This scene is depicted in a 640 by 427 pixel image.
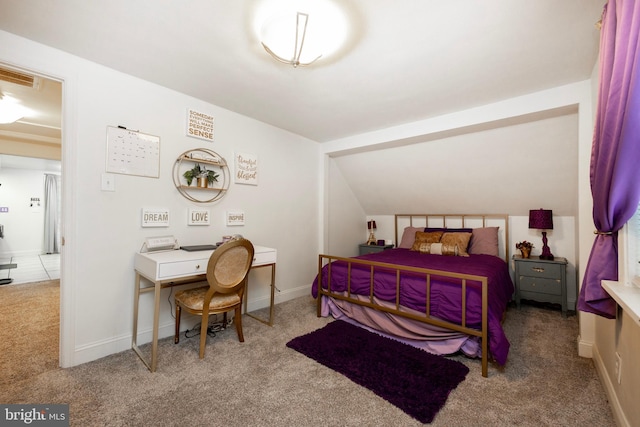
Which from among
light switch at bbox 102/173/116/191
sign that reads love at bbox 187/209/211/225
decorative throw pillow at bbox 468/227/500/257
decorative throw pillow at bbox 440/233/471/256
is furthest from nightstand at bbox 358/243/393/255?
light switch at bbox 102/173/116/191

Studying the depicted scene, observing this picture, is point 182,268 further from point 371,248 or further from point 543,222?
point 543,222

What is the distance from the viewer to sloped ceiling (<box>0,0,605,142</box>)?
1.47 m

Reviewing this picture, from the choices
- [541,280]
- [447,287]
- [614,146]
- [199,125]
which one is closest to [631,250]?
[614,146]

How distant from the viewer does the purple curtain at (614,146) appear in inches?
43.6

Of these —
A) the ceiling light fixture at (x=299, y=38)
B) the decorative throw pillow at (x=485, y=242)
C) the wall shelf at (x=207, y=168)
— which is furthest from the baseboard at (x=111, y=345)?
the decorative throw pillow at (x=485, y=242)

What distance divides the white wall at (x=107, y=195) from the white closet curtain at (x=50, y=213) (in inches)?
268

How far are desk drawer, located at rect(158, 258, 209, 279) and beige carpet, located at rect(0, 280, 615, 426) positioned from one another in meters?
0.66

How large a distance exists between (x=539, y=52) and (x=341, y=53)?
131cm

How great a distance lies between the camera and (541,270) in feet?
10.00

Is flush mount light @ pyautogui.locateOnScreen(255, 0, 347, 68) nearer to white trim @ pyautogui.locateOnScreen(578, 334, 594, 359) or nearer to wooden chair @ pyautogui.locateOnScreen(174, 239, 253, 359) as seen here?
wooden chair @ pyautogui.locateOnScreen(174, 239, 253, 359)

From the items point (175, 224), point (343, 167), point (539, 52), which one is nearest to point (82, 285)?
point (175, 224)

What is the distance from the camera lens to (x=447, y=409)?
1.52m

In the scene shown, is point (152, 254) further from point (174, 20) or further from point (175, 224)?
point (174, 20)

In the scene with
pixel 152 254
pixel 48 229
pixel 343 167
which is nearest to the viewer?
pixel 152 254
